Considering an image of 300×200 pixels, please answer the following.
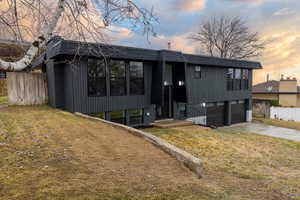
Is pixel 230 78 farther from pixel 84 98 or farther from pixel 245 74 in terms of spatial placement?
pixel 84 98

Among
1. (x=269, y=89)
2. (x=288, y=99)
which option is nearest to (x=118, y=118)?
(x=288, y=99)

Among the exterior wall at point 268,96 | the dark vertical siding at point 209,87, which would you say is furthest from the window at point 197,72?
the exterior wall at point 268,96

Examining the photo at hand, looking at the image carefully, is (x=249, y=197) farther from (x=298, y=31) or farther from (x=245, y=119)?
(x=298, y=31)

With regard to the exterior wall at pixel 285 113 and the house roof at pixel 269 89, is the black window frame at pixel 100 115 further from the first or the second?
the house roof at pixel 269 89

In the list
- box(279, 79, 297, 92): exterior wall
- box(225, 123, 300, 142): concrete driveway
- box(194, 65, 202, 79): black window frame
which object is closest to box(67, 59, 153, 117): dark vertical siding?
box(194, 65, 202, 79): black window frame

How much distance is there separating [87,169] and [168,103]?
900 centimetres

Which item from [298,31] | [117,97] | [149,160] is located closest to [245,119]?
[298,31]

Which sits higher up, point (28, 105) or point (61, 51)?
point (61, 51)

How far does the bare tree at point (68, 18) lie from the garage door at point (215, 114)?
11073mm

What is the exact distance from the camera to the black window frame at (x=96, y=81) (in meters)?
8.94

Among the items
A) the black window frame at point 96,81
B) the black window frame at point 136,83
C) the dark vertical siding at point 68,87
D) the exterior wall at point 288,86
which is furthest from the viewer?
the exterior wall at point 288,86

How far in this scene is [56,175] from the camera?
2.90 m

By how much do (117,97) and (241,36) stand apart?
2242 cm

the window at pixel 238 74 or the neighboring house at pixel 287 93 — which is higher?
the window at pixel 238 74
